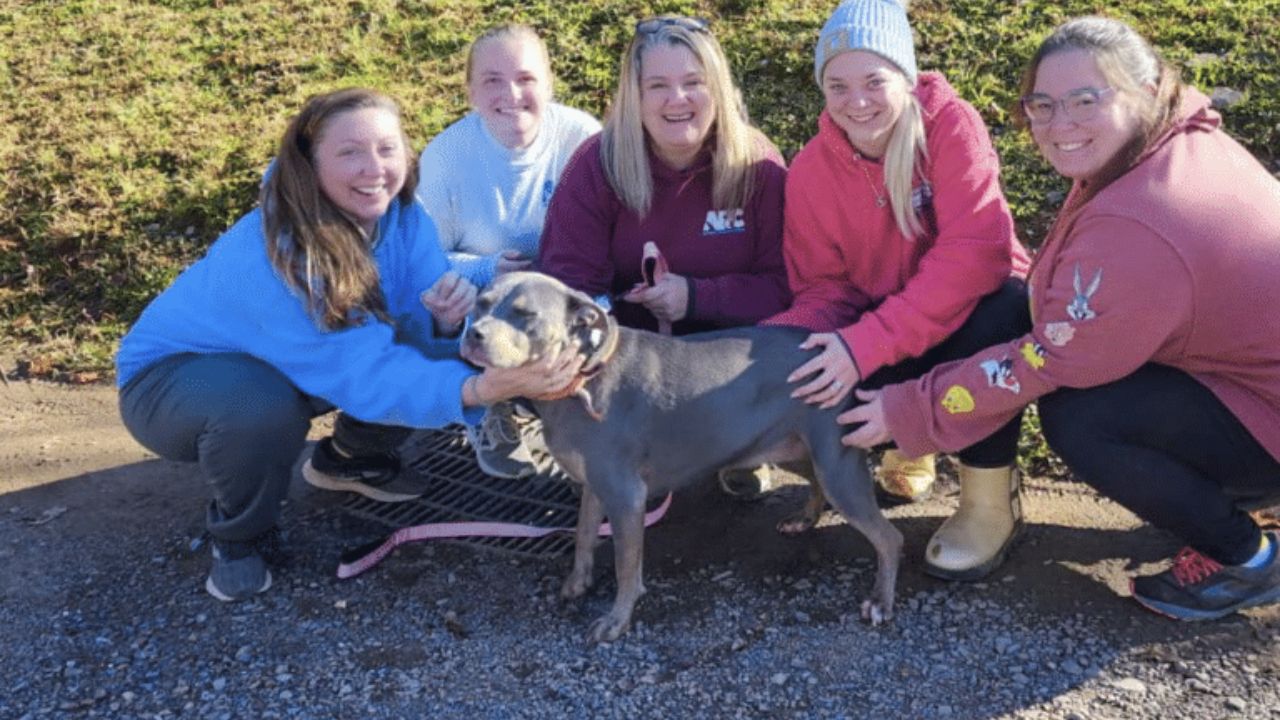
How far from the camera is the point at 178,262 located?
7.47 meters

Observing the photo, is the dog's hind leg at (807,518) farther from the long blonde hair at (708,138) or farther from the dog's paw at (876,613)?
the long blonde hair at (708,138)

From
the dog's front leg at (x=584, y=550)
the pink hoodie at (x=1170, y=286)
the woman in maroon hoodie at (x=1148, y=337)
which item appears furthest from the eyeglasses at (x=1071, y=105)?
the dog's front leg at (x=584, y=550)

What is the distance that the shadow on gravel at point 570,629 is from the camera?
13.0ft

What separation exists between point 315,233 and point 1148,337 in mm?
2893

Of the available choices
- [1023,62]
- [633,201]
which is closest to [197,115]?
[633,201]

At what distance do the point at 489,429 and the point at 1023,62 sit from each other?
15.1 feet

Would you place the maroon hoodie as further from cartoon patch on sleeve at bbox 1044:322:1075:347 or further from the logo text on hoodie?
cartoon patch on sleeve at bbox 1044:322:1075:347

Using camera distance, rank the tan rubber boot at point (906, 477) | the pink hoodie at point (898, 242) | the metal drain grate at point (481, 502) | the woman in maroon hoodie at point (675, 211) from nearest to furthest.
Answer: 1. the pink hoodie at point (898, 242)
2. the woman in maroon hoodie at point (675, 211)
3. the metal drain grate at point (481, 502)
4. the tan rubber boot at point (906, 477)

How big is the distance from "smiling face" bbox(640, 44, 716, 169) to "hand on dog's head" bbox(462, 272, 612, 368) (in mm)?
994

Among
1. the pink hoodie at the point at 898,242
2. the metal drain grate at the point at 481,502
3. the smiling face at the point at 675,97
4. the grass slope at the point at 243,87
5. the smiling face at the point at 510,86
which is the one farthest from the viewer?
the grass slope at the point at 243,87

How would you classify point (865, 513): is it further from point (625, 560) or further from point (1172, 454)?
point (1172, 454)

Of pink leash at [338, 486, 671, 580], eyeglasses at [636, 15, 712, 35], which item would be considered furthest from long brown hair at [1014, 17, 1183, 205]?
pink leash at [338, 486, 671, 580]

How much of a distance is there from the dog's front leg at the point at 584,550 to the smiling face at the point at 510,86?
190 cm

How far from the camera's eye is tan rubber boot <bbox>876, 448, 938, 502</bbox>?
504cm
